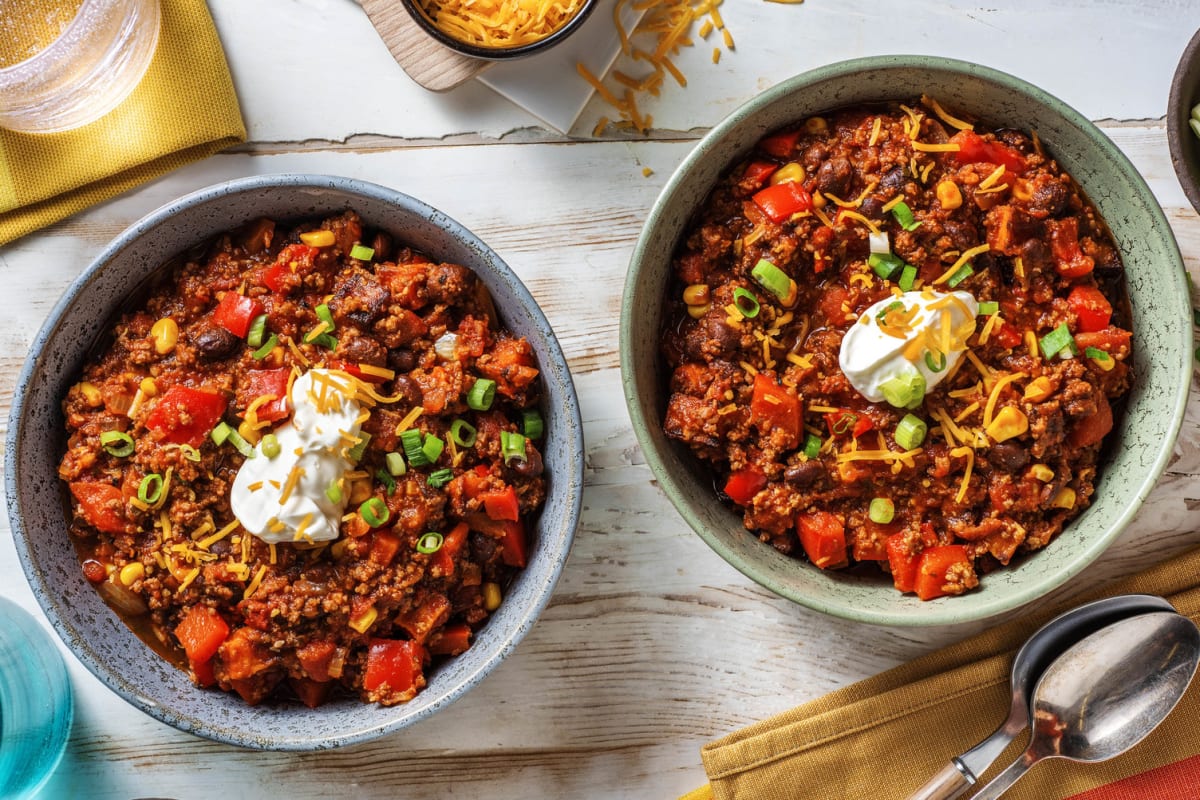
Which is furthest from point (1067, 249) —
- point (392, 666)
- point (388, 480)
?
point (392, 666)

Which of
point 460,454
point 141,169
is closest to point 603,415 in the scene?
point 460,454

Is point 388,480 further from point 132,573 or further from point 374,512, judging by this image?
point 132,573

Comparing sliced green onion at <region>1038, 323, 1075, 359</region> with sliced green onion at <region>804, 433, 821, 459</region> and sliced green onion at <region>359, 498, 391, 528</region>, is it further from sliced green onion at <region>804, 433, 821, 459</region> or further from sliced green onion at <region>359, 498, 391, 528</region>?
sliced green onion at <region>359, 498, 391, 528</region>

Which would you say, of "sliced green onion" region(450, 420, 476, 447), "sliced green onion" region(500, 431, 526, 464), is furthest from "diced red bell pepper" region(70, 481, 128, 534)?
"sliced green onion" region(500, 431, 526, 464)

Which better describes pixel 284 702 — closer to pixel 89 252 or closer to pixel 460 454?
pixel 460 454

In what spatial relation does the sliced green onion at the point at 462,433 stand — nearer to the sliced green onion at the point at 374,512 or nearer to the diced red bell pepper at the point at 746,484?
the sliced green onion at the point at 374,512
